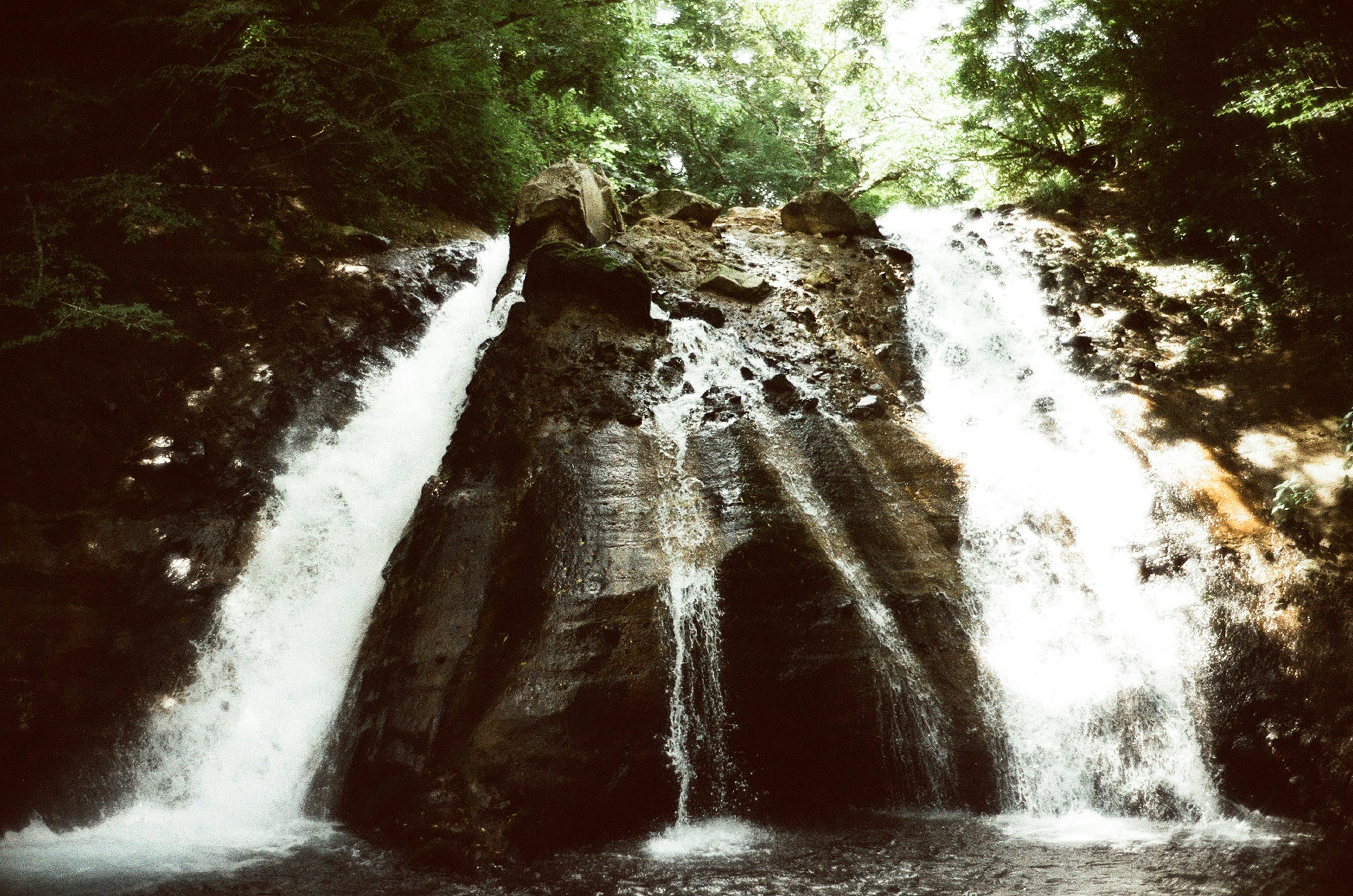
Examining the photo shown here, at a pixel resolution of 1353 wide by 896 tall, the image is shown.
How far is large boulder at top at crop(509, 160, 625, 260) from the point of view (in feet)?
36.9

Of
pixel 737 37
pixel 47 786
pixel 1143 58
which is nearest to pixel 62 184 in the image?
pixel 47 786

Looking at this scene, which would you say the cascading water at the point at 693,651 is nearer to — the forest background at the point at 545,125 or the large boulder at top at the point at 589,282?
the large boulder at top at the point at 589,282

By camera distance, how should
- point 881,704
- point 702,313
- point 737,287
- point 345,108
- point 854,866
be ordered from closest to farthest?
point 854,866, point 881,704, point 702,313, point 737,287, point 345,108

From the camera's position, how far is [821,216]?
526 inches

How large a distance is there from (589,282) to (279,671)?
602 cm

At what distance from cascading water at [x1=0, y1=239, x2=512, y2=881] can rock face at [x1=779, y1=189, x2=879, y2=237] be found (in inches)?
293

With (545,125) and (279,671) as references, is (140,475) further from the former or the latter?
(545,125)

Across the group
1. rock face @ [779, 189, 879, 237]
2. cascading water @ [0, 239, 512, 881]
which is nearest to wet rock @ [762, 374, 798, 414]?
cascading water @ [0, 239, 512, 881]

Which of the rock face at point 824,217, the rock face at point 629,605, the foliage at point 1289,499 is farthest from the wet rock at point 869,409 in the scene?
the rock face at point 824,217

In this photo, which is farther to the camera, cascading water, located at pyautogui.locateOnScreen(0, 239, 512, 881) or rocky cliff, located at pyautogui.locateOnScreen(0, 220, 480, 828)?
rocky cliff, located at pyautogui.locateOnScreen(0, 220, 480, 828)

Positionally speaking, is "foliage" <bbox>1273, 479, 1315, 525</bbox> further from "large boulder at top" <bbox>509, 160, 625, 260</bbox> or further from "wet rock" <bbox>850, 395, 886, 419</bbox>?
"large boulder at top" <bbox>509, 160, 625, 260</bbox>

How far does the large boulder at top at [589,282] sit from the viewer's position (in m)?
A: 9.55

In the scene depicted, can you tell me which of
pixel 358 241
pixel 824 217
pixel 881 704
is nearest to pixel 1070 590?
pixel 881 704

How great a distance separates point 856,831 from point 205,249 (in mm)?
11223
